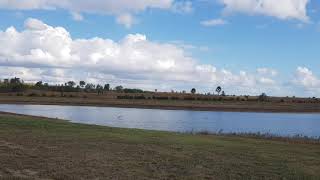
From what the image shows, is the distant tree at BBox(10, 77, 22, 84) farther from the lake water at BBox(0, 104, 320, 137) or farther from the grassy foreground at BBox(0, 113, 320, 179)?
the grassy foreground at BBox(0, 113, 320, 179)


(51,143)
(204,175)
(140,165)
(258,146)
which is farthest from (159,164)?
(258,146)

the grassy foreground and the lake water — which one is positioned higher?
the grassy foreground

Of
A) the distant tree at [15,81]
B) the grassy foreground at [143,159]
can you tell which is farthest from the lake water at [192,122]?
the distant tree at [15,81]

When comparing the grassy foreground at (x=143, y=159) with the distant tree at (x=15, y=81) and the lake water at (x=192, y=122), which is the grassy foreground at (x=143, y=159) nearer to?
the lake water at (x=192, y=122)

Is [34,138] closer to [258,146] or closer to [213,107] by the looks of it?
[258,146]

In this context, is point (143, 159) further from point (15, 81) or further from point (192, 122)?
point (15, 81)

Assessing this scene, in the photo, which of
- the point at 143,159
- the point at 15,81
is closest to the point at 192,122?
the point at 143,159

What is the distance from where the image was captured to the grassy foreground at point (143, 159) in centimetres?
1397

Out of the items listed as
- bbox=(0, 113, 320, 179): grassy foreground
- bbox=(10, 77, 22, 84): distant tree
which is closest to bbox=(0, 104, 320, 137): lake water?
bbox=(0, 113, 320, 179): grassy foreground

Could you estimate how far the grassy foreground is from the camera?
13969mm

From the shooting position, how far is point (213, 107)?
4562 inches

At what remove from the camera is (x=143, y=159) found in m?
16.4

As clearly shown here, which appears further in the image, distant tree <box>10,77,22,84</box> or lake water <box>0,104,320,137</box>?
distant tree <box>10,77,22,84</box>

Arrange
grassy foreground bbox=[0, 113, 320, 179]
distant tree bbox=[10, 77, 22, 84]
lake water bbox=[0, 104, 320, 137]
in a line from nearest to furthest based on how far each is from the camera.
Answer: grassy foreground bbox=[0, 113, 320, 179] < lake water bbox=[0, 104, 320, 137] < distant tree bbox=[10, 77, 22, 84]
